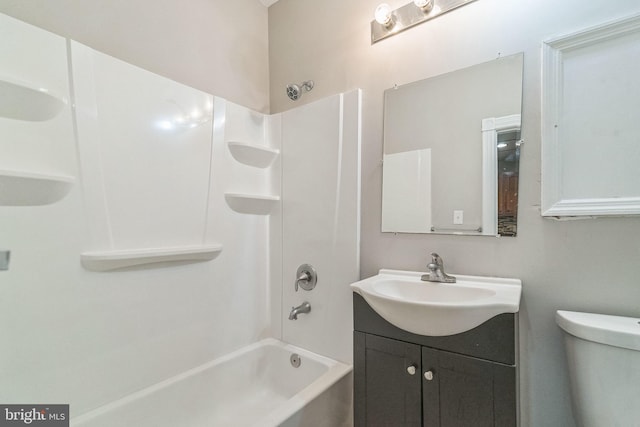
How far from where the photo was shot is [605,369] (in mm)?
826

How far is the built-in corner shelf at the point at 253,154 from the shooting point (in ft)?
5.52

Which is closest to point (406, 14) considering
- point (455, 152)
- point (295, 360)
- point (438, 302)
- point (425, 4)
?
point (425, 4)

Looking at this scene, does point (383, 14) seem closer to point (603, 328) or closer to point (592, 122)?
point (592, 122)

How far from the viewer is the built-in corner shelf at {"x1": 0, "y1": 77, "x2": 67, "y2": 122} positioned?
97cm

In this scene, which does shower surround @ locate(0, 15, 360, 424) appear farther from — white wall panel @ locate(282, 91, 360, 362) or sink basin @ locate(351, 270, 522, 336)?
sink basin @ locate(351, 270, 522, 336)

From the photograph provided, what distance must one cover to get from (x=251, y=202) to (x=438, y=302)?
1.24 meters

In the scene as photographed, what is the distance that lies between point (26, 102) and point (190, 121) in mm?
616

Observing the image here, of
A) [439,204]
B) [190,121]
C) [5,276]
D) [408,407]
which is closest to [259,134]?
[190,121]

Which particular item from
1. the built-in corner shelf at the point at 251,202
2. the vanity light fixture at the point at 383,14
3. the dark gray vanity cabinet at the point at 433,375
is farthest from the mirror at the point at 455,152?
the built-in corner shelf at the point at 251,202

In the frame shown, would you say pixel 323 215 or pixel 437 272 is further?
pixel 323 215

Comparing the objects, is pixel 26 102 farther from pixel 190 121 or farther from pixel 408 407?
pixel 408 407

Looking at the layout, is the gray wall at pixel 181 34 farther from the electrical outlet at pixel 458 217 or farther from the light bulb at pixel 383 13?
the electrical outlet at pixel 458 217

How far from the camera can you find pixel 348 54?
5.28ft

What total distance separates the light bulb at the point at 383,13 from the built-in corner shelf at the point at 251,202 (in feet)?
3.79
